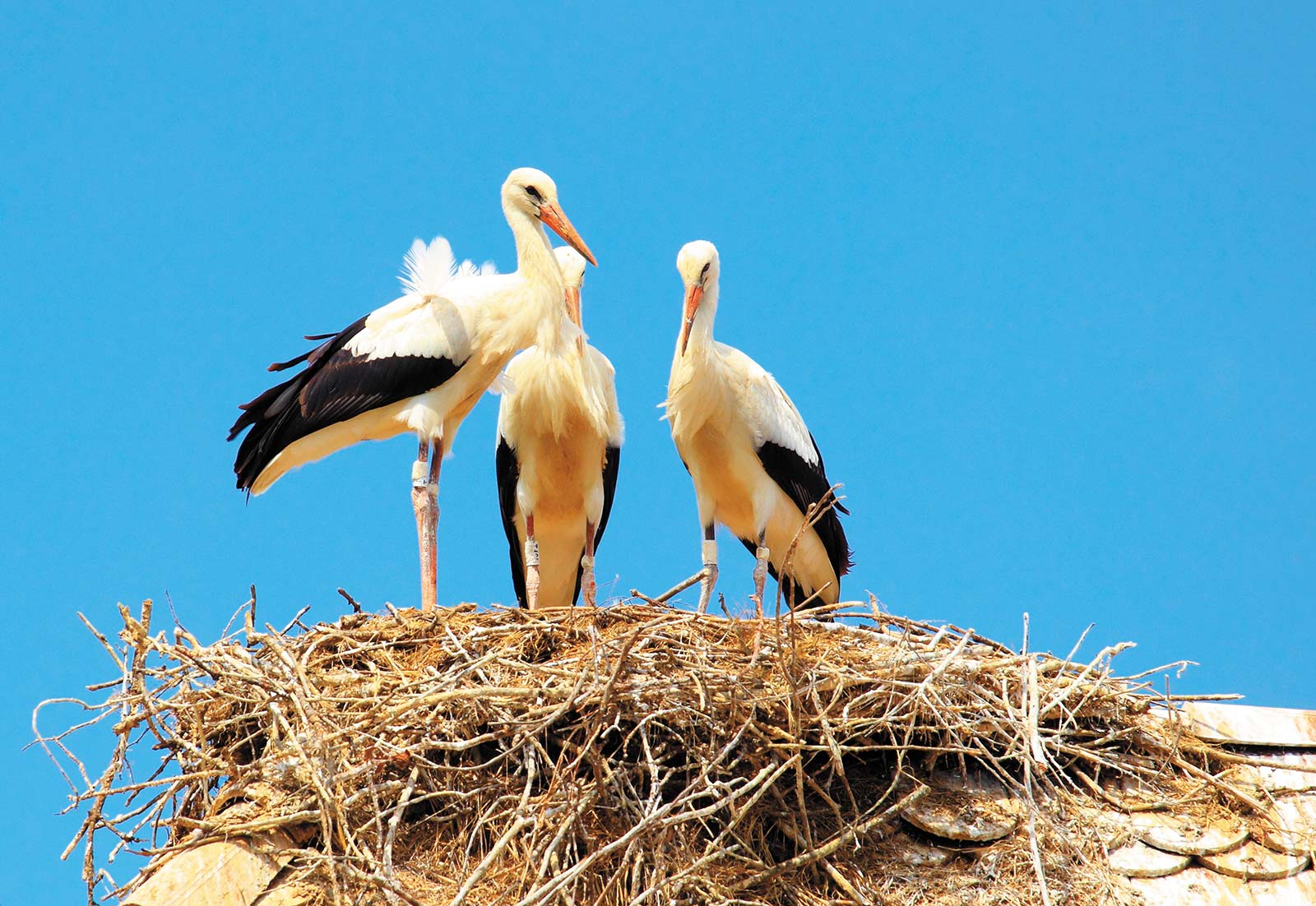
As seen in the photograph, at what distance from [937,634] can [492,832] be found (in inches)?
68.7

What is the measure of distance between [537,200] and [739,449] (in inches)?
63.3

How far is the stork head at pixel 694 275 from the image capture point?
7.49m

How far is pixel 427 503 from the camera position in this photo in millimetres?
7648

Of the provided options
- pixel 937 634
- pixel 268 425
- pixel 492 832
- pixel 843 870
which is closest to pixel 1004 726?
pixel 937 634

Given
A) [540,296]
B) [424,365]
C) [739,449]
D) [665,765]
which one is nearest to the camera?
[665,765]

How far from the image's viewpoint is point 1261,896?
17.7 ft

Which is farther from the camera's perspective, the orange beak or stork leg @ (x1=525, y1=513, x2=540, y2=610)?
stork leg @ (x1=525, y1=513, x2=540, y2=610)

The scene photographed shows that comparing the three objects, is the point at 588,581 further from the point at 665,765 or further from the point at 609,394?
the point at 665,765

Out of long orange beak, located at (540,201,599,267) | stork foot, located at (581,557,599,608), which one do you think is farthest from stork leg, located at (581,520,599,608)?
long orange beak, located at (540,201,599,267)

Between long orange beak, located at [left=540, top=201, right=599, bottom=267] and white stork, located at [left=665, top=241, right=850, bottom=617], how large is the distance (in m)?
0.52

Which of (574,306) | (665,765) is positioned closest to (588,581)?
(574,306)

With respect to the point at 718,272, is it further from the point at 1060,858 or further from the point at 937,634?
the point at 1060,858

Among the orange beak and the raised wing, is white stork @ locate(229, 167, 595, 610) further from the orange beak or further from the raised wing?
the orange beak

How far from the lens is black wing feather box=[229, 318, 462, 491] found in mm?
7402
